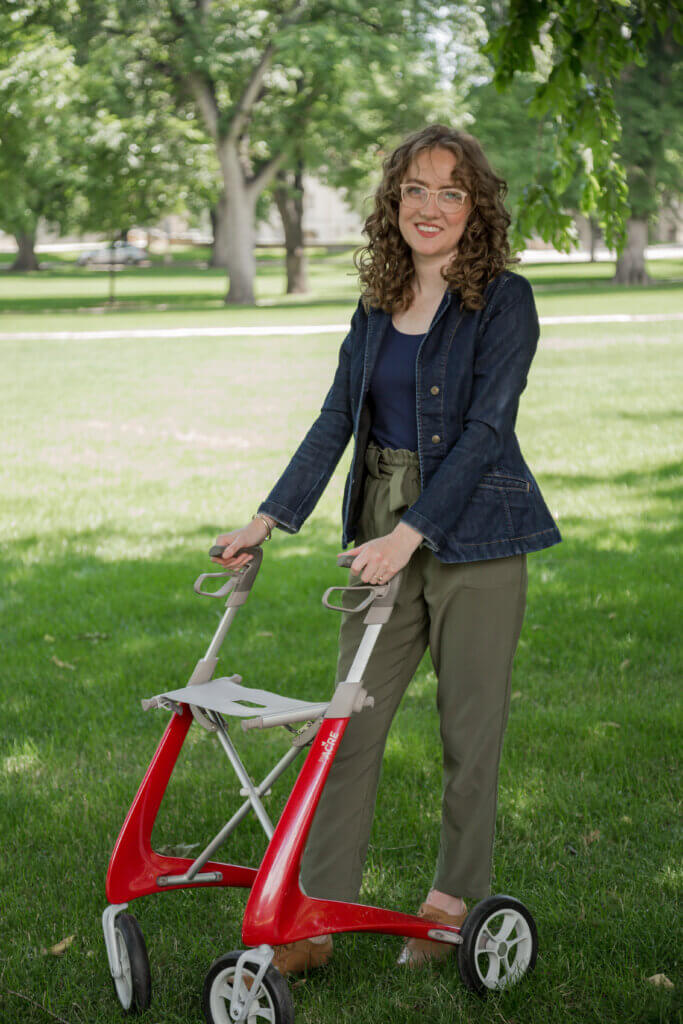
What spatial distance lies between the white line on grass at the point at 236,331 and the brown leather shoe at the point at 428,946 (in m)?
21.6

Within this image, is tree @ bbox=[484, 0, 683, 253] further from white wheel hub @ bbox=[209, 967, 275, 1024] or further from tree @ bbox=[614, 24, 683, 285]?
tree @ bbox=[614, 24, 683, 285]

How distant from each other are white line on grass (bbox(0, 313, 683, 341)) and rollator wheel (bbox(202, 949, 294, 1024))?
22.1 meters

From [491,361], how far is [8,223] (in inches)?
1802

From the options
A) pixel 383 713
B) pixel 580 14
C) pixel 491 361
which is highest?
pixel 580 14

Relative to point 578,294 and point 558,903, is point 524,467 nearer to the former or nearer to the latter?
point 558,903

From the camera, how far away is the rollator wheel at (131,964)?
2.97 metres

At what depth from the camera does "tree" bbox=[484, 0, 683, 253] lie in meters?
5.05

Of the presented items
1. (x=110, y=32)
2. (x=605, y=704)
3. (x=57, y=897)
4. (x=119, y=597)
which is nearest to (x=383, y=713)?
(x=57, y=897)

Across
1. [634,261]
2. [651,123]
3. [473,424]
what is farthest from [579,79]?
[634,261]

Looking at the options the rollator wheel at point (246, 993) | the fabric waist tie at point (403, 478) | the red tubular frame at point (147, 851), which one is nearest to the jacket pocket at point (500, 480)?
the fabric waist tie at point (403, 478)

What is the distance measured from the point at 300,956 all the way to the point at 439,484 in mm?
1257

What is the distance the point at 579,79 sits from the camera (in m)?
5.26

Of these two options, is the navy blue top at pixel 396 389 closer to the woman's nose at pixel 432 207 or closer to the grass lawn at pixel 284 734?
the woman's nose at pixel 432 207

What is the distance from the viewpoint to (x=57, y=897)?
3660 mm
